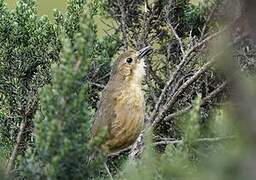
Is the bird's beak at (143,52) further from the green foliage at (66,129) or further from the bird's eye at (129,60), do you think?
the green foliage at (66,129)

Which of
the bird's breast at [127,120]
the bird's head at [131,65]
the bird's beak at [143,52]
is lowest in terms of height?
the bird's breast at [127,120]

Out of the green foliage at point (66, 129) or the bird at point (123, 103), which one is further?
the bird at point (123, 103)

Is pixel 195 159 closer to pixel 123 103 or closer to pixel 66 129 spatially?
pixel 66 129

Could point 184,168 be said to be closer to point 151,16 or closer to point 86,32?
point 86,32

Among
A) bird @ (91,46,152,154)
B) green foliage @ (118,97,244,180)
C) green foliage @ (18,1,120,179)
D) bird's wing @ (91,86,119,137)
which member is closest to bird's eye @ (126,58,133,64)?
bird @ (91,46,152,154)

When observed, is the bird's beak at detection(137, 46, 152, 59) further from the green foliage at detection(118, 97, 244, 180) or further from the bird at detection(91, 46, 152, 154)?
the green foliage at detection(118, 97, 244, 180)

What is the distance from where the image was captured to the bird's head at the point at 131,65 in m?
4.27

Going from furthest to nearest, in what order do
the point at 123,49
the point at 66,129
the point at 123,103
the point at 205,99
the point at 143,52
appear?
the point at 123,49 → the point at 143,52 → the point at 123,103 → the point at 205,99 → the point at 66,129

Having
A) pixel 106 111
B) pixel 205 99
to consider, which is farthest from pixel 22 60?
pixel 205 99

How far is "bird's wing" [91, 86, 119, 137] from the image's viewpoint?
3.86 m

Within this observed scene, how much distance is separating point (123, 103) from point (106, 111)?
0.15 m

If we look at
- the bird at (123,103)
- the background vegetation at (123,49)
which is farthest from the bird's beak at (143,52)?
the background vegetation at (123,49)

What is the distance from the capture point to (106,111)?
13.1 ft

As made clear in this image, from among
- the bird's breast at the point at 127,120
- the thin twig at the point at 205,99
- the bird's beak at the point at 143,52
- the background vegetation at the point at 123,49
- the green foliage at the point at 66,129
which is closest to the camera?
the green foliage at the point at 66,129
